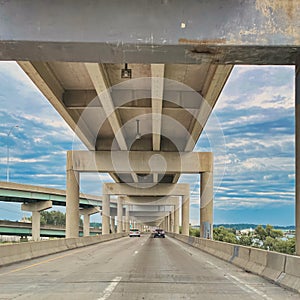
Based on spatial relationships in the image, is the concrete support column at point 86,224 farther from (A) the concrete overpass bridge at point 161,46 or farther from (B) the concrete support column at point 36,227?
(A) the concrete overpass bridge at point 161,46

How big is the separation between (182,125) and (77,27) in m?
21.5

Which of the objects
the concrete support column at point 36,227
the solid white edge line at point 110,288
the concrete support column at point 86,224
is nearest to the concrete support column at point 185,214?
the concrete support column at point 36,227

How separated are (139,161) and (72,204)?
20.3ft

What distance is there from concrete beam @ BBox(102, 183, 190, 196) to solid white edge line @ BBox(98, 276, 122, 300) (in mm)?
48566

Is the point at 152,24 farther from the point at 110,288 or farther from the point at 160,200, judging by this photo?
the point at 160,200

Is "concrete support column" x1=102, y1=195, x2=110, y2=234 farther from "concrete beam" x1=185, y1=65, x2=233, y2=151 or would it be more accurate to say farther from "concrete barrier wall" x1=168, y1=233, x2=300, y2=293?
"concrete barrier wall" x1=168, y1=233, x2=300, y2=293

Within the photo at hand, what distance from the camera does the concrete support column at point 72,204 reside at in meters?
37.8

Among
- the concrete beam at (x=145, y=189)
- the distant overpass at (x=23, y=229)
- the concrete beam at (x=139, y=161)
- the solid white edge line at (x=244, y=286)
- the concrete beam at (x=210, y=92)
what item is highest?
A: the concrete beam at (x=210, y=92)

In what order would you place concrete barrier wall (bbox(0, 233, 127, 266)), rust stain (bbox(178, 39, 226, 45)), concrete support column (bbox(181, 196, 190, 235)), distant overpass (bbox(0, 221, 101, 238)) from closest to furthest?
rust stain (bbox(178, 39, 226, 45)) → concrete barrier wall (bbox(0, 233, 127, 266)) → concrete support column (bbox(181, 196, 190, 235)) → distant overpass (bbox(0, 221, 101, 238))

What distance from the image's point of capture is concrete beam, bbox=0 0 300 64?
10.4 m

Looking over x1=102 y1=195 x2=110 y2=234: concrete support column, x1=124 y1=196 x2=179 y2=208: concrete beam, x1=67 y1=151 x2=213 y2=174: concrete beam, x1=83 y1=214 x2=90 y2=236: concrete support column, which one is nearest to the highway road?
x1=67 y1=151 x2=213 y2=174: concrete beam

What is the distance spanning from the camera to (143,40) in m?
10.5

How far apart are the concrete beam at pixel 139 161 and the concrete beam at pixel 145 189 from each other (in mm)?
22743

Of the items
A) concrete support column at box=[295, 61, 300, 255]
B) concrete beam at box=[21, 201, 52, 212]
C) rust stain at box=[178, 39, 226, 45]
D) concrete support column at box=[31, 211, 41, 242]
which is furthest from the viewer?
concrete beam at box=[21, 201, 52, 212]
